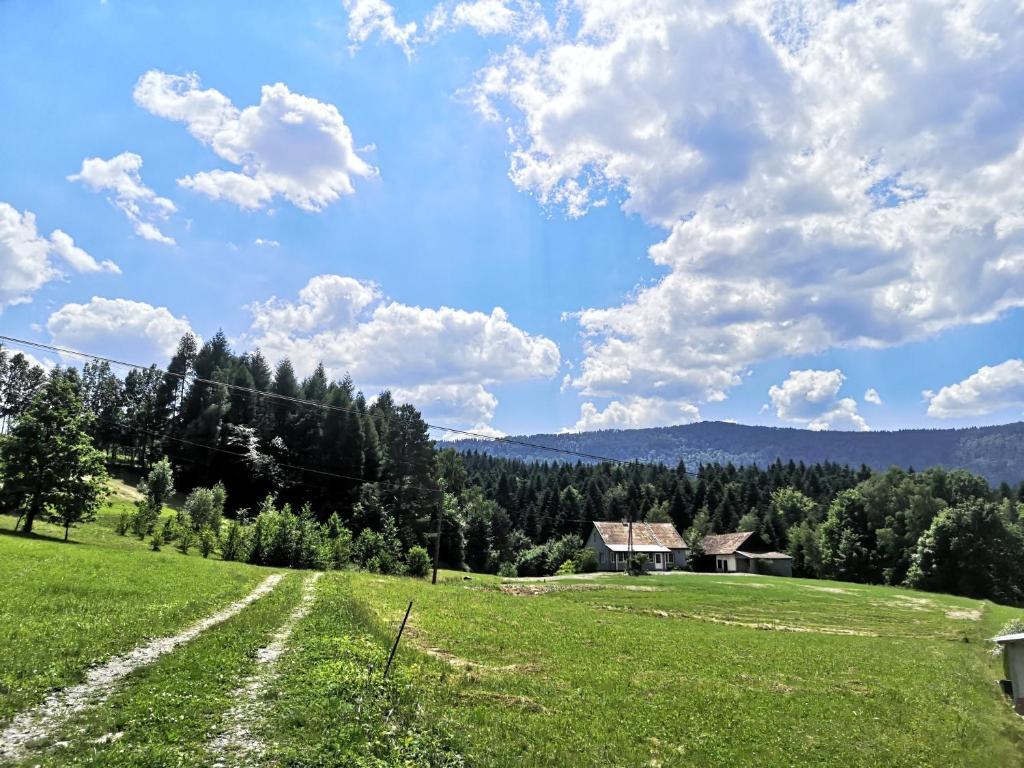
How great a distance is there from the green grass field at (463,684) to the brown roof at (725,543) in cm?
6927

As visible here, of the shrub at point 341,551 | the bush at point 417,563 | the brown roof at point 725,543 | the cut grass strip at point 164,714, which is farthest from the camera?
the brown roof at point 725,543

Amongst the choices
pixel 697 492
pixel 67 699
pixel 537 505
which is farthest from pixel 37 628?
pixel 697 492

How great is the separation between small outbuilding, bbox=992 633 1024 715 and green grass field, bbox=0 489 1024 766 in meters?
0.69

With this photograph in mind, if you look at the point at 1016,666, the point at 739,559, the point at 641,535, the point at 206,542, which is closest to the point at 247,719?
the point at 1016,666

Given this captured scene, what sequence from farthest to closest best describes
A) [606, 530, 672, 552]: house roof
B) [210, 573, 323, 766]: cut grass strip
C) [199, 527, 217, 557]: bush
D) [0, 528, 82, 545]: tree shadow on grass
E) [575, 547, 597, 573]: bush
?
[606, 530, 672, 552]: house roof
[575, 547, 597, 573]: bush
[199, 527, 217, 557]: bush
[0, 528, 82, 545]: tree shadow on grass
[210, 573, 323, 766]: cut grass strip

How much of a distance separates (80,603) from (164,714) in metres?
12.7

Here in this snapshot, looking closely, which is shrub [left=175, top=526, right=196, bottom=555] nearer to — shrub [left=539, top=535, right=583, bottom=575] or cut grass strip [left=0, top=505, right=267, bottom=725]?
cut grass strip [left=0, top=505, right=267, bottom=725]

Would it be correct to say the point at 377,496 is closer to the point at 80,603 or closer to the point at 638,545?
the point at 638,545

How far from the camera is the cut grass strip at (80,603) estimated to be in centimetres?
1345

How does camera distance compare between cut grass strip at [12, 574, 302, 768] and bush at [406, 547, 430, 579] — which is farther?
bush at [406, 547, 430, 579]

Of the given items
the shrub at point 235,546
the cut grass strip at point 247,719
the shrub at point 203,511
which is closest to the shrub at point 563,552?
the shrub at point 203,511

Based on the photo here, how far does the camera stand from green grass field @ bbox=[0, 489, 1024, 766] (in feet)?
38.6

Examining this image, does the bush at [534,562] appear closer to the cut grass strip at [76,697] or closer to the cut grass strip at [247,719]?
the cut grass strip at [247,719]

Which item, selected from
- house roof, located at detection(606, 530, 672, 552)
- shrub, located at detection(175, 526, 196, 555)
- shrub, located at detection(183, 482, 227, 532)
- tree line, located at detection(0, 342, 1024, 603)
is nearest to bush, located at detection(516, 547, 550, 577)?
tree line, located at detection(0, 342, 1024, 603)
